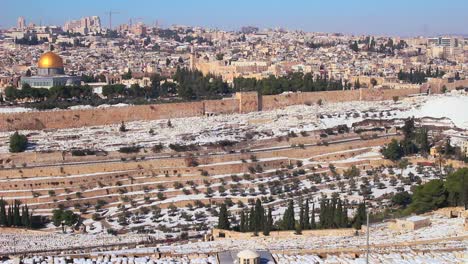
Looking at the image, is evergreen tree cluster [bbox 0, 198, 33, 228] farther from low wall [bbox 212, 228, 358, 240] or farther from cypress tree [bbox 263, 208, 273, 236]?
cypress tree [bbox 263, 208, 273, 236]

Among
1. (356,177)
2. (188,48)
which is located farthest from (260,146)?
(188,48)

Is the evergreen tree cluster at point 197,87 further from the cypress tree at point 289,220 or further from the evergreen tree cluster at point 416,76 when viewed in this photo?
the cypress tree at point 289,220

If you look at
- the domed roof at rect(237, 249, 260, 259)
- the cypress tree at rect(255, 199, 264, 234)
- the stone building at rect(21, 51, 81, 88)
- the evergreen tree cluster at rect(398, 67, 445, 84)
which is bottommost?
the cypress tree at rect(255, 199, 264, 234)

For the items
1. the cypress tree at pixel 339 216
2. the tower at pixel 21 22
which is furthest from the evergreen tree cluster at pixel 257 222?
the tower at pixel 21 22

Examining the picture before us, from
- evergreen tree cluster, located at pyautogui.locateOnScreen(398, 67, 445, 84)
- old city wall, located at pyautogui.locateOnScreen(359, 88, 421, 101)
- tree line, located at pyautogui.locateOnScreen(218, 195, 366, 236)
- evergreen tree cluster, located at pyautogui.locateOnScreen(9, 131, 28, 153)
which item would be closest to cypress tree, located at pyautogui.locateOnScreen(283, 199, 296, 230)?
tree line, located at pyautogui.locateOnScreen(218, 195, 366, 236)

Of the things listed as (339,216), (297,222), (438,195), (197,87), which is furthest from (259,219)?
(197,87)

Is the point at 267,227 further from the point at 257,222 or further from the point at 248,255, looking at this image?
the point at 248,255
